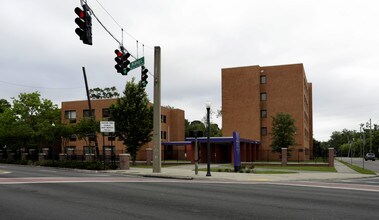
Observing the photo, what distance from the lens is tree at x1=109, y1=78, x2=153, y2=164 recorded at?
40.2 meters

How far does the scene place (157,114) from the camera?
27656 millimetres

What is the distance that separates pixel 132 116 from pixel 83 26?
88.2 ft

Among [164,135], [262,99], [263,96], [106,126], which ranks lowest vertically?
[164,135]

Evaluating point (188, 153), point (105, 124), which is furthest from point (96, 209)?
point (188, 153)

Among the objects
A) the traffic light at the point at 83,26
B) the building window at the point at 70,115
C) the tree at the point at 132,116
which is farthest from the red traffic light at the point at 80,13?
the building window at the point at 70,115

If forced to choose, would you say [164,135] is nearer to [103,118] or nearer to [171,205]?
[103,118]

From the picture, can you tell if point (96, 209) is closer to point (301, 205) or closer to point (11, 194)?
point (11, 194)

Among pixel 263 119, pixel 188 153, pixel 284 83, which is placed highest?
pixel 284 83

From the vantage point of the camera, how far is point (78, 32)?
43.5ft

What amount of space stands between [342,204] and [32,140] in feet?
139

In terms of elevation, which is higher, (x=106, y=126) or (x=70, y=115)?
(x=70, y=115)

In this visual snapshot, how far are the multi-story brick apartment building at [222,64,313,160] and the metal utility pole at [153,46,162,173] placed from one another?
35.9 m

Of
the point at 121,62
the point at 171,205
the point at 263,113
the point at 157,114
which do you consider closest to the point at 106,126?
the point at 157,114

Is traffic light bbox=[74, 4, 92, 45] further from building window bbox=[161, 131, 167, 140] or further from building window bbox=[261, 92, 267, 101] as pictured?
building window bbox=[261, 92, 267, 101]
